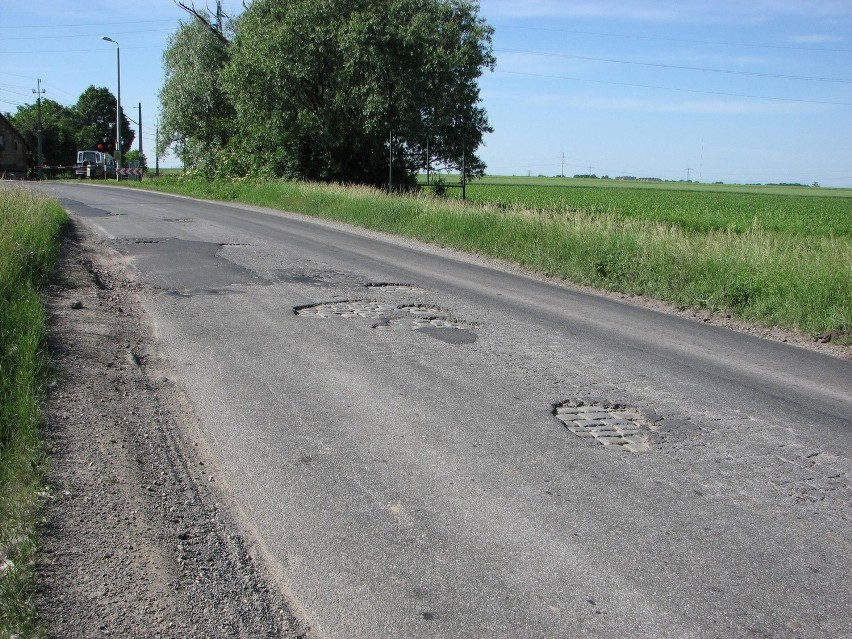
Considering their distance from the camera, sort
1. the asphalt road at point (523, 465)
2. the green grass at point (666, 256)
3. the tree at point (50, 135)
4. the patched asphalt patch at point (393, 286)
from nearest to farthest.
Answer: the asphalt road at point (523, 465), the green grass at point (666, 256), the patched asphalt patch at point (393, 286), the tree at point (50, 135)

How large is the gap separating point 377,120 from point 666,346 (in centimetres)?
2503

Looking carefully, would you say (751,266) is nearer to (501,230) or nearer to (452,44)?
(501,230)

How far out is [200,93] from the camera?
42.8 m

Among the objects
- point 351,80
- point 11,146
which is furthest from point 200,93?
point 11,146

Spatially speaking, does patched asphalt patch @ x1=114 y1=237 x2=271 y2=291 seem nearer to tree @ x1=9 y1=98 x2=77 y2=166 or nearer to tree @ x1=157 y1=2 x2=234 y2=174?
tree @ x1=157 y1=2 x2=234 y2=174

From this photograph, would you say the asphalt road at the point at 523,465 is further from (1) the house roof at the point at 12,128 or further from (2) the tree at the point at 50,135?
(2) the tree at the point at 50,135

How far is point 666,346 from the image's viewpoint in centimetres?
829

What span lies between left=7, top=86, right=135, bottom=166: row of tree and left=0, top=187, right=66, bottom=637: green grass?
68829mm

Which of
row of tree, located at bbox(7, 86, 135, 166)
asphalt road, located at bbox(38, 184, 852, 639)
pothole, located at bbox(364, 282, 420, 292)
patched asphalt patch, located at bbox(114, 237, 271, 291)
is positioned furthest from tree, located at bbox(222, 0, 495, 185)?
row of tree, located at bbox(7, 86, 135, 166)

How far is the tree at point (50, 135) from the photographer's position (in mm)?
81750

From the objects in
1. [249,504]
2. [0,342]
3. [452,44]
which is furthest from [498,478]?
[452,44]

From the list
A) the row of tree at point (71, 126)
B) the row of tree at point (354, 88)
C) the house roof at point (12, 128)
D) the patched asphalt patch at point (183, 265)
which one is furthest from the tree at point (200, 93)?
the house roof at point (12, 128)

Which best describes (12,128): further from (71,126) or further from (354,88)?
Result: (354,88)

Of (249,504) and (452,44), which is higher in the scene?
(452,44)
